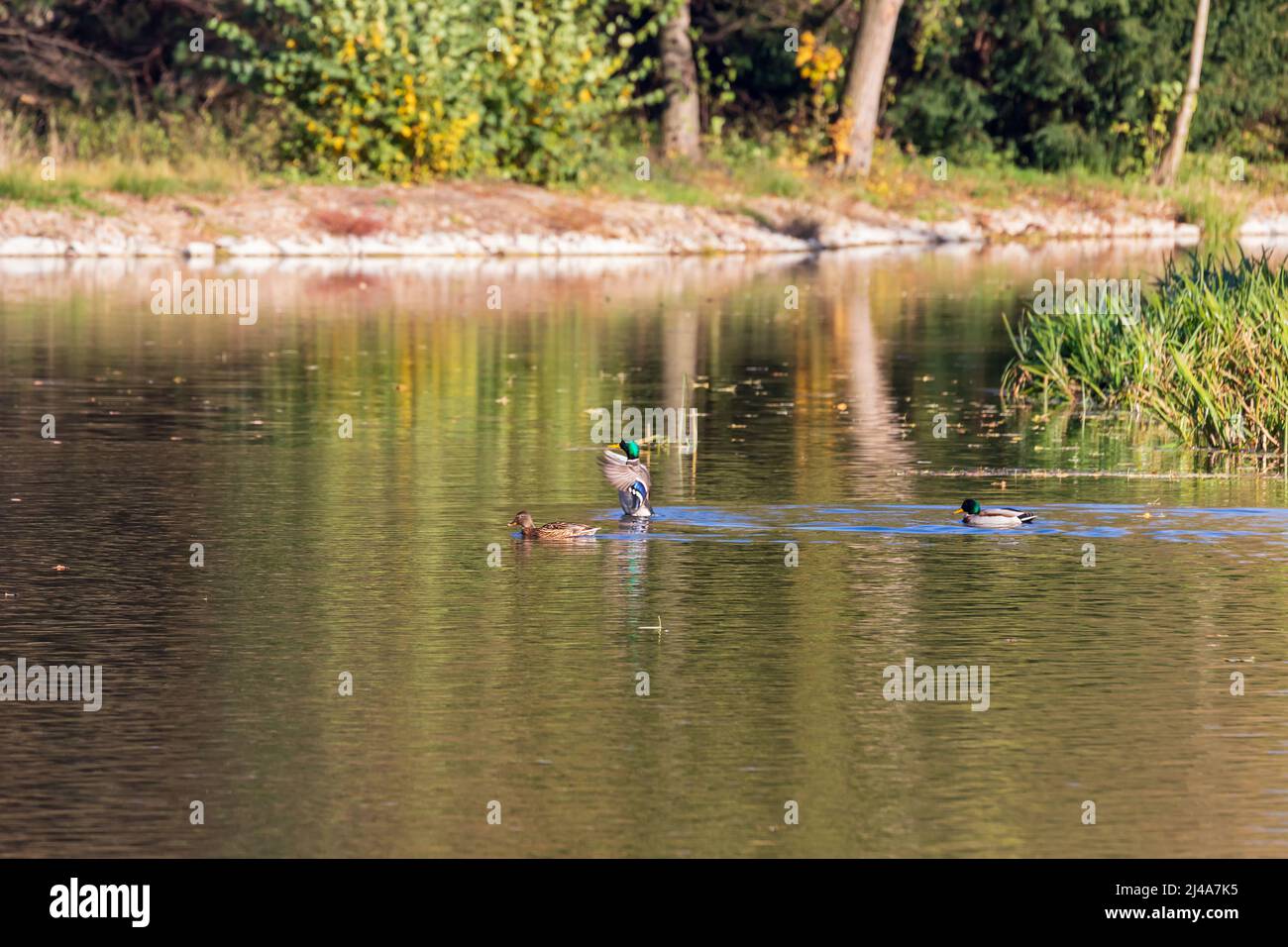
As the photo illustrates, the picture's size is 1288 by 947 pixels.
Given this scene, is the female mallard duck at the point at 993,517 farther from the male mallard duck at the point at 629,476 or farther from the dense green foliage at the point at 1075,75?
the dense green foliage at the point at 1075,75

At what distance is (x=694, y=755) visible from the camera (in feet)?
32.4

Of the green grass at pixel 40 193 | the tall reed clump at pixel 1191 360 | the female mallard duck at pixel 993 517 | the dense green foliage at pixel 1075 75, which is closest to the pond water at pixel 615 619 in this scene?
the female mallard duck at pixel 993 517

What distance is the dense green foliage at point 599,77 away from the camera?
4316 centimetres

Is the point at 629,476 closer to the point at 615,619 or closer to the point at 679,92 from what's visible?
the point at 615,619

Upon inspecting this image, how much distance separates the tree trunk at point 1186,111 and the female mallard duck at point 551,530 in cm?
4243

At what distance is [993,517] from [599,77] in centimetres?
3000

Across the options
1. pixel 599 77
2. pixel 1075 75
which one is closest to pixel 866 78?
pixel 1075 75

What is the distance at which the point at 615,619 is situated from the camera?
12.5m

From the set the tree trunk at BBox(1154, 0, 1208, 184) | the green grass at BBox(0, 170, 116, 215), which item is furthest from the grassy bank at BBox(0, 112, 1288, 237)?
the tree trunk at BBox(1154, 0, 1208, 184)

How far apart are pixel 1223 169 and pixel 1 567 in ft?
159

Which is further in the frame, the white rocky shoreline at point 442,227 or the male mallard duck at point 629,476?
the white rocky shoreline at point 442,227

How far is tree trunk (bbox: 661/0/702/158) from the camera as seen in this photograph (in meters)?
50.3

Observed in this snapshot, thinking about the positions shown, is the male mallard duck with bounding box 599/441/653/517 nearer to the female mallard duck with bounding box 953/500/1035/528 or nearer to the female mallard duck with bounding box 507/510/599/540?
the female mallard duck with bounding box 507/510/599/540

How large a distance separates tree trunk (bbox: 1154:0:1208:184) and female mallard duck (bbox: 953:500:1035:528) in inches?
1631
